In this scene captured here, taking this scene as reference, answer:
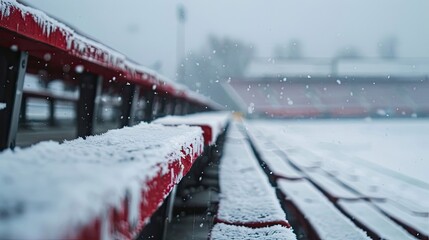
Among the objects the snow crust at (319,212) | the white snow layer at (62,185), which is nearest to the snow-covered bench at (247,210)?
the snow crust at (319,212)

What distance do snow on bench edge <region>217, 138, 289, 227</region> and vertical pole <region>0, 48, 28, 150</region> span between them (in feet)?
2.43

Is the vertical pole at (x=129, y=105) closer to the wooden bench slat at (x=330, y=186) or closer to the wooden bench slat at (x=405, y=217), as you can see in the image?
the wooden bench slat at (x=330, y=186)

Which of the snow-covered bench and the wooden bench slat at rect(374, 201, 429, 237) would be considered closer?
the snow-covered bench

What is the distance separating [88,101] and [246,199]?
3.50 ft

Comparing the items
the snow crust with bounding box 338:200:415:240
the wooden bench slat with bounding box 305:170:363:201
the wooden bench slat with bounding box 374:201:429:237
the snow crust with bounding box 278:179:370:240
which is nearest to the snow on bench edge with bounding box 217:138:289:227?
the snow crust with bounding box 278:179:370:240

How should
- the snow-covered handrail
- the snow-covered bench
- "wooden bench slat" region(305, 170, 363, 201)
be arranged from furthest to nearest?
"wooden bench slat" region(305, 170, 363, 201), the snow-covered bench, the snow-covered handrail

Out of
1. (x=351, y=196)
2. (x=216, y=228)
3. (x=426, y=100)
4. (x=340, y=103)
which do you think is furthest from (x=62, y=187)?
(x=426, y=100)

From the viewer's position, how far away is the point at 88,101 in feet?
6.24

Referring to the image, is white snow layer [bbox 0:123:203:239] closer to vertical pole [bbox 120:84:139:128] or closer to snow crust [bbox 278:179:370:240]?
snow crust [bbox 278:179:370:240]

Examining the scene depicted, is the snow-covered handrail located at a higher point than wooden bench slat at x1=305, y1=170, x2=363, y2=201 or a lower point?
higher

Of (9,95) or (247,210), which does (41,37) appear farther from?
(247,210)

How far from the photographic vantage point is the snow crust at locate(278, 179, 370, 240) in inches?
60.4

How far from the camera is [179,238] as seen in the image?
1611mm

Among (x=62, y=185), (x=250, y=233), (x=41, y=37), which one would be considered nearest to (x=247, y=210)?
(x=250, y=233)
